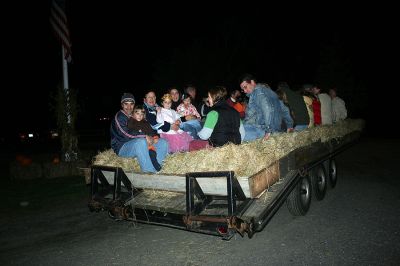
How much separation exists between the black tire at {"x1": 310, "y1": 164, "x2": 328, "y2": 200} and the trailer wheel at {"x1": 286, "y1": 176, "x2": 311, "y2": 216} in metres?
0.46

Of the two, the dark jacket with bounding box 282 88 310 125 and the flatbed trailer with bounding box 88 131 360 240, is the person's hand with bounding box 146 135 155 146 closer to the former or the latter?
the flatbed trailer with bounding box 88 131 360 240

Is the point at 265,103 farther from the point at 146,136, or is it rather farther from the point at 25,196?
the point at 25,196

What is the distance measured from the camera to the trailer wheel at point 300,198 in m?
5.83

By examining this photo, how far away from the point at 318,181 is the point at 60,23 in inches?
359

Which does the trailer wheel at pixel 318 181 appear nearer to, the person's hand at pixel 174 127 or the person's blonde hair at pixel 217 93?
the person's blonde hair at pixel 217 93

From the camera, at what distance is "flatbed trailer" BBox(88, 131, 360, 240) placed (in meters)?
4.05

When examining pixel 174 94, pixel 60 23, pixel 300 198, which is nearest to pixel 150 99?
pixel 174 94

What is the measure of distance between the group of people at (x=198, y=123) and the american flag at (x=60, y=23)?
16.0ft

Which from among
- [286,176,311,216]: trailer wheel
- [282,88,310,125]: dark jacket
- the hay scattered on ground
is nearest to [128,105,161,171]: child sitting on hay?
the hay scattered on ground

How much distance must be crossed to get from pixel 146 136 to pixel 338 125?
5.27 metres

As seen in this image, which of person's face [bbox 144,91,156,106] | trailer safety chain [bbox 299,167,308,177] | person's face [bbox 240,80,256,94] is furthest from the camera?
person's face [bbox 144,91,156,106]

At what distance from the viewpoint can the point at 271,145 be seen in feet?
16.6

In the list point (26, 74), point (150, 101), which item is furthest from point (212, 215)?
point (26, 74)

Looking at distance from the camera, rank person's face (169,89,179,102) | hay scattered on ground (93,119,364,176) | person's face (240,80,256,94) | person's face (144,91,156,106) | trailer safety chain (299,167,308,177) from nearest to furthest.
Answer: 1. hay scattered on ground (93,119,364,176)
2. trailer safety chain (299,167,308,177)
3. person's face (240,80,256,94)
4. person's face (144,91,156,106)
5. person's face (169,89,179,102)
